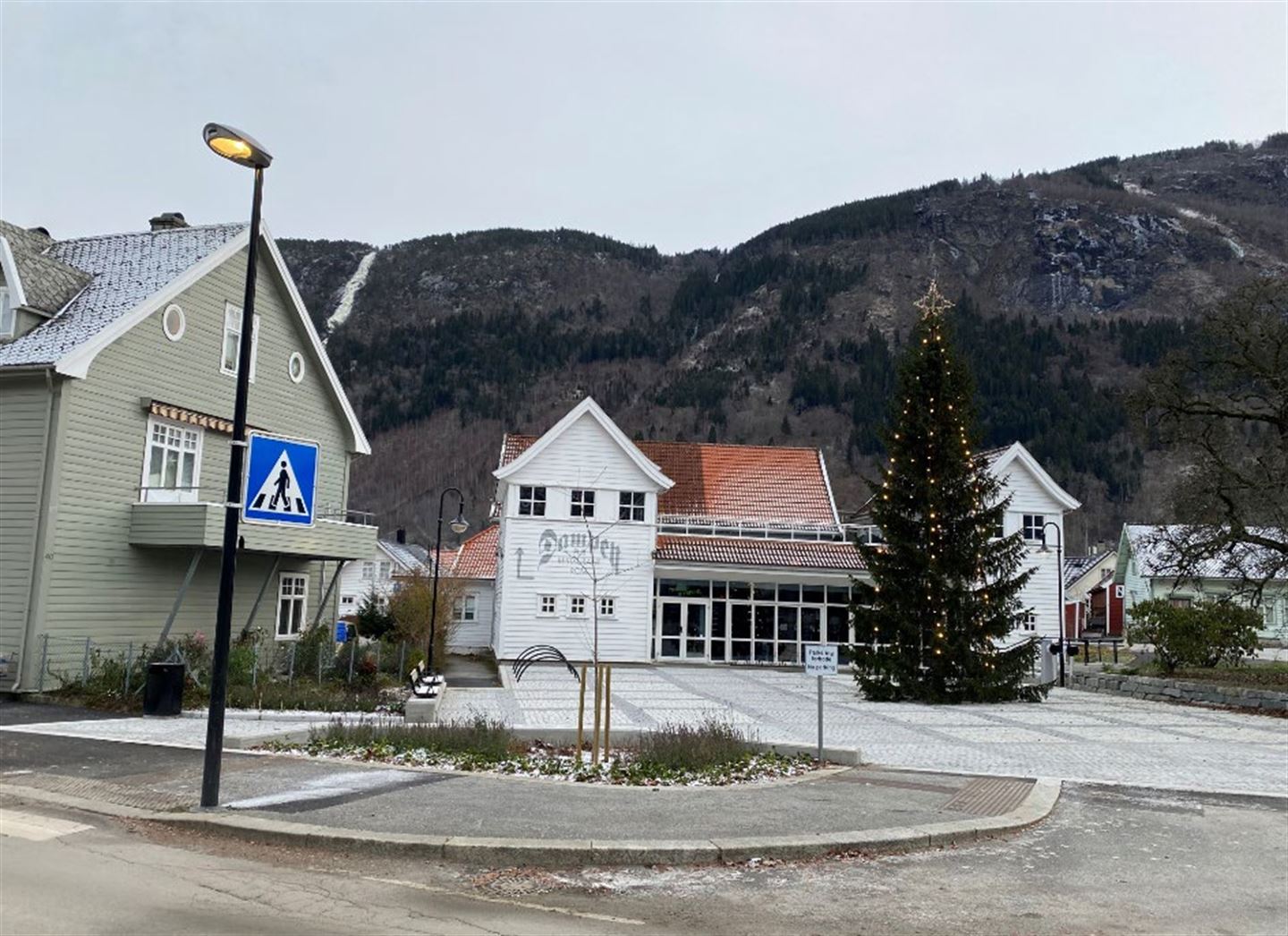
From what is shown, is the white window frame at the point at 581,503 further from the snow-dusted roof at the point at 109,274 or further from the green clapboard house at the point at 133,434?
the snow-dusted roof at the point at 109,274

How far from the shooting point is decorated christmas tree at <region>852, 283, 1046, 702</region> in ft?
75.6

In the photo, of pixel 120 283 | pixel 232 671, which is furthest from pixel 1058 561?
pixel 120 283

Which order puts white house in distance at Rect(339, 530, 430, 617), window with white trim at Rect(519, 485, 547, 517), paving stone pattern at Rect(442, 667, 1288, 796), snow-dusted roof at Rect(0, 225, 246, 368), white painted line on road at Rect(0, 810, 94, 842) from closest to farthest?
1. white painted line on road at Rect(0, 810, 94, 842)
2. paving stone pattern at Rect(442, 667, 1288, 796)
3. snow-dusted roof at Rect(0, 225, 246, 368)
4. window with white trim at Rect(519, 485, 547, 517)
5. white house in distance at Rect(339, 530, 430, 617)

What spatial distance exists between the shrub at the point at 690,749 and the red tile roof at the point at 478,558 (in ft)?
126

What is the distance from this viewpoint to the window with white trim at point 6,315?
2038 centimetres

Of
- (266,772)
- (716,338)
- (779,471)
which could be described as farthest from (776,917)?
(716,338)

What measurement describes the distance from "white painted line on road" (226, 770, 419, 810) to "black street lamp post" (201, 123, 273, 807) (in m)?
0.42

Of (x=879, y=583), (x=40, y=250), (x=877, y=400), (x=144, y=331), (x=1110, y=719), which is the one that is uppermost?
(x=877, y=400)

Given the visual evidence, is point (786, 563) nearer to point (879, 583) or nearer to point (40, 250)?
point (879, 583)

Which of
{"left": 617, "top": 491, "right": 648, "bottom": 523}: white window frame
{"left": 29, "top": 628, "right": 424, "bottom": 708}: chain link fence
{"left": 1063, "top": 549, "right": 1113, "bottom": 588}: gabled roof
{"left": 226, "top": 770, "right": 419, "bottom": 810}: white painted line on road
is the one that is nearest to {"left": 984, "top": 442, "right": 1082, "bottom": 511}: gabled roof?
{"left": 617, "top": 491, "right": 648, "bottom": 523}: white window frame

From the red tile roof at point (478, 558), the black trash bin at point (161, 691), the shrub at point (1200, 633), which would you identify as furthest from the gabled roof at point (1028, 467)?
the black trash bin at point (161, 691)

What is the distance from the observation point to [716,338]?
182 metres

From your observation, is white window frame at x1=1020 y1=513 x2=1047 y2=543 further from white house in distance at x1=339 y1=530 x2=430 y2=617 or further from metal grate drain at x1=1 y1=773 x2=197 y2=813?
white house in distance at x1=339 y1=530 x2=430 y2=617

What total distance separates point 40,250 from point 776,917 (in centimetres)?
2337
